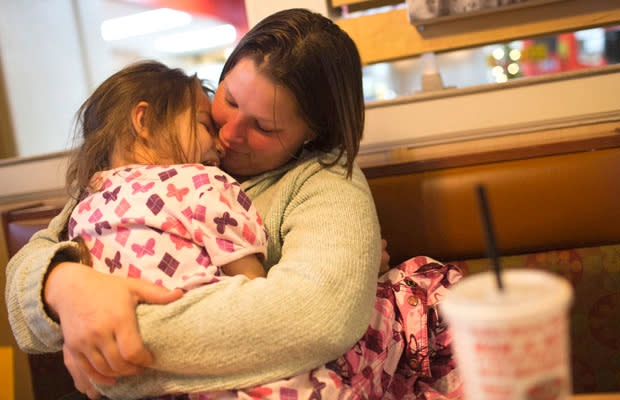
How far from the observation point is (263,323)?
2.49ft

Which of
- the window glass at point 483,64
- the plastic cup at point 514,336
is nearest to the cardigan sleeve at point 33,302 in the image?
the plastic cup at point 514,336

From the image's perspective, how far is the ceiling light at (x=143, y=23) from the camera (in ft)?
22.7

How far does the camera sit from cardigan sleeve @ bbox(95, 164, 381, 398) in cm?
76

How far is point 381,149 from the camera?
163cm

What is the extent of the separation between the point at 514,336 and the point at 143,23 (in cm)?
774

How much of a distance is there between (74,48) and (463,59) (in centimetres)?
596

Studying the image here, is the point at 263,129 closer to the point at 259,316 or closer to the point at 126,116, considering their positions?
the point at 126,116

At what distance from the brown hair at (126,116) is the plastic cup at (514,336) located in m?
0.81

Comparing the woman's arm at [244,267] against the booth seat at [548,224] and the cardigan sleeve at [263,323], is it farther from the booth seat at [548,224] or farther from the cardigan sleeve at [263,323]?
the booth seat at [548,224]

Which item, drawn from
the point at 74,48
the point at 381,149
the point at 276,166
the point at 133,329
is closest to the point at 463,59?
the point at 74,48

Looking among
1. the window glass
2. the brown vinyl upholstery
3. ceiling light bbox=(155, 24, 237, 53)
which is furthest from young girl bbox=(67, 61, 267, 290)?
ceiling light bbox=(155, 24, 237, 53)

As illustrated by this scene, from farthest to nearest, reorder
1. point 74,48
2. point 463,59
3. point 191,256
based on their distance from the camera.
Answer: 1. point 463,59
2. point 74,48
3. point 191,256

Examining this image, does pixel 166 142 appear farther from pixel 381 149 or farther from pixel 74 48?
pixel 74 48

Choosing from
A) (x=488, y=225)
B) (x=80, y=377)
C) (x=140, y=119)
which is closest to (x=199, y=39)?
(x=140, y=119)
